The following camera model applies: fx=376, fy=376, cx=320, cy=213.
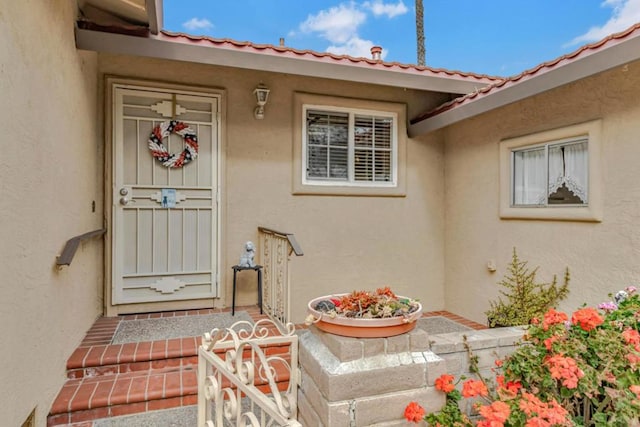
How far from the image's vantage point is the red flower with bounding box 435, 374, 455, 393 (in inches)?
65.1

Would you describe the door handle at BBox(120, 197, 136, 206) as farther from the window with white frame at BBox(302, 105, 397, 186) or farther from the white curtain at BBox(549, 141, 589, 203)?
the white curtain at BBox(549, 141, 589, 203)

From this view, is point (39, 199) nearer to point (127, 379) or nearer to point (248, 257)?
point (127, 379)

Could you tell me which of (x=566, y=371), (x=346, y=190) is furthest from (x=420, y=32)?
(x=566, y=371)

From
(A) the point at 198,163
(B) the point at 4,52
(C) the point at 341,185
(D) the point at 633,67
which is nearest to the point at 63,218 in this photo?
(B) the point at 4,52

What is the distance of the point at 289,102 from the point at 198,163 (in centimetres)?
141

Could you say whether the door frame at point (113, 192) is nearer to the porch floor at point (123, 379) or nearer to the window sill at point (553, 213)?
the porch floor at point (123, 379)

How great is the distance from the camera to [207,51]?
3732 mm

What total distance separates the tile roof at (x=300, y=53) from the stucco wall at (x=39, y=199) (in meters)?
0.97

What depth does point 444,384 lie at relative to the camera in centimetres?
166

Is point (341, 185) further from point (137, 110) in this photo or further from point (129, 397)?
point (129, 397)

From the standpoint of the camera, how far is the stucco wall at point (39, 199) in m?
1.95

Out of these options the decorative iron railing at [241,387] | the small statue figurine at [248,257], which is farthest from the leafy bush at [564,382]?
A: the small statue figurine at [248,257]

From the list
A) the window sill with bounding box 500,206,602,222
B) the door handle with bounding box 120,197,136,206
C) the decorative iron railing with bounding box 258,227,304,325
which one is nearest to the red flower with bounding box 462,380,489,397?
the decorative iron railing with bounding box 258,227,304,325

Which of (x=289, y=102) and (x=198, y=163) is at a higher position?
(x=289, y=102)
